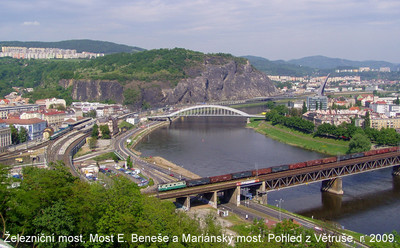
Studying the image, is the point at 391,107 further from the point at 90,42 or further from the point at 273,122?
the point at 90,42

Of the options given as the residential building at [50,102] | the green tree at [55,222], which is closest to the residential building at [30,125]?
the residential building at [50,102]

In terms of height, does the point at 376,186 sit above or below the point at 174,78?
below

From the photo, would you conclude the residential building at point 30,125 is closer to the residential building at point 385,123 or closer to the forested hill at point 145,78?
the forested hill at point 145,78

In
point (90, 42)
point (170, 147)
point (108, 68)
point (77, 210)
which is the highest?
point (90, 42)

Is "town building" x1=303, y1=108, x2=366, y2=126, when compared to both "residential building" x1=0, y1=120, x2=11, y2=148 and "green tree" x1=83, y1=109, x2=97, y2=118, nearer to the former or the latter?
"green tree" x1=83, y1=109, x2=97, y2=118

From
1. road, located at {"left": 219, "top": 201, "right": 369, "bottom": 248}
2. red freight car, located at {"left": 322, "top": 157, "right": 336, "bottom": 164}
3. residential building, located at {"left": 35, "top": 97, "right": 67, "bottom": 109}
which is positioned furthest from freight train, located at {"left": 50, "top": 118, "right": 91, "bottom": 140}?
red freight car, located at {"left": 322, "top": 157, "right": 336, "bottom": 164}

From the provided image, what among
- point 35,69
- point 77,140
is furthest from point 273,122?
point 35,69

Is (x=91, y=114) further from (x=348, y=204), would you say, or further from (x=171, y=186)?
(x=348, y=204)
